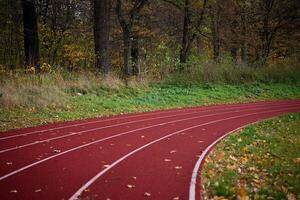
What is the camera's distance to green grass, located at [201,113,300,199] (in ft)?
23.2

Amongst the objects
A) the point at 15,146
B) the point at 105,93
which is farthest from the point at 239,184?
the point at 105,93

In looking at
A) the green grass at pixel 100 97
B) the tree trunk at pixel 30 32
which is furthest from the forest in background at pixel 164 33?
the tree trunk at pixel 30 32

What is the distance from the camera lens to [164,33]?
36.4 meters

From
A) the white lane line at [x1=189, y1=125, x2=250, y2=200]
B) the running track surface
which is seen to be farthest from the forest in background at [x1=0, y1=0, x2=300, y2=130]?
the white lane line at [x1=189, y1=125, x2=250, y2=200]

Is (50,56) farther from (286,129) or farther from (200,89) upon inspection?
(286,129)

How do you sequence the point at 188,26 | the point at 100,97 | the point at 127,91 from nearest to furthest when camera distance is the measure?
the point at 100,97
the point at 127,91
the point at 188,26

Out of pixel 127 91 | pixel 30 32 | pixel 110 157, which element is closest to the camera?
pixel 110 157

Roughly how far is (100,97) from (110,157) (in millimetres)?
10314

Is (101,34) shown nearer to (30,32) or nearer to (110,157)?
(30,32)

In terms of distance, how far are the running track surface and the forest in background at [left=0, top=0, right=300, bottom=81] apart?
11.9 meters

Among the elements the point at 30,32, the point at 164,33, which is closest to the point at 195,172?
the point at 30,32

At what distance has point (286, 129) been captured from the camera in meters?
13.5

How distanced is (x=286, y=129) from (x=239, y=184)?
670cm

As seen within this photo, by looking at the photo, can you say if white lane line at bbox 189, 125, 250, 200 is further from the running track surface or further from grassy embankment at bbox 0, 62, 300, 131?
grassy embankment at bbox 0, 62, 300, 131
